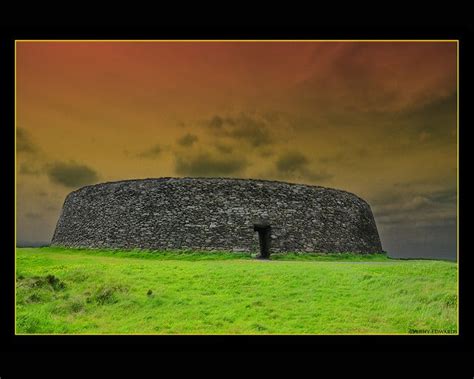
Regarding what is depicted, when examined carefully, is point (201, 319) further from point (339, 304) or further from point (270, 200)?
point (270, 200)

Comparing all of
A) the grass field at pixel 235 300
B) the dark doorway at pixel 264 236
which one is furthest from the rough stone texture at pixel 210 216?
the grass field at pixel 235 300

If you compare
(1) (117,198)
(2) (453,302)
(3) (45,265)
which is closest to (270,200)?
(1) (117,198)

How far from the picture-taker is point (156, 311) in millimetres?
11609

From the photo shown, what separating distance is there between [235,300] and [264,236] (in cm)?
1177

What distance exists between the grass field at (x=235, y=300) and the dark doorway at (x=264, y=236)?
7.39 metres

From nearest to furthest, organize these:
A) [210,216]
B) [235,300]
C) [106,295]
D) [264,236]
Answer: [235,300]
[106,295]
[210,216]
[264,236]

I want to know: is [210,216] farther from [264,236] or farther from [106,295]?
[106,295]

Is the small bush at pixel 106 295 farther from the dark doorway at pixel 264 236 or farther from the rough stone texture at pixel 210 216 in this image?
the dark doorway at pixel 264 236

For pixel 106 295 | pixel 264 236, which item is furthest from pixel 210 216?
pixel 106 295

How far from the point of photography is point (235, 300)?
1230cm

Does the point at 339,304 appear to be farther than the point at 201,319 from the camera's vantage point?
Yes

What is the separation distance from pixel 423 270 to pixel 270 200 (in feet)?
34.8

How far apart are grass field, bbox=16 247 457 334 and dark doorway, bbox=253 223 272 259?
739 cm
